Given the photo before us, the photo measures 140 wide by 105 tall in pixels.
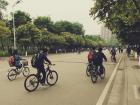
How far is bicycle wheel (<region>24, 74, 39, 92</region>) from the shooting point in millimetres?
12594

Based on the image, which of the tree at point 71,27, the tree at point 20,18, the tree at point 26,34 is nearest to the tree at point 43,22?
the tree at point 20,18

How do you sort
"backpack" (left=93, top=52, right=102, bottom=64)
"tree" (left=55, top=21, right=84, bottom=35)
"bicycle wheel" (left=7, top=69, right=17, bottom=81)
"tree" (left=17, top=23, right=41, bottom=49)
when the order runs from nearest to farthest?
1. "bicycle wheel" (left=7, top=69, right=17, bottom=81)
2. "backpack" (left=93, top=52, right=102, bottom=64)
3. "tree" (left=17, top=23, right=41, bottom=49)
4. "tree" (left=55, top=21, right=84, bottom=35)

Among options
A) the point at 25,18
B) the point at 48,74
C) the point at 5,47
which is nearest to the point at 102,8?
the point at 48,74

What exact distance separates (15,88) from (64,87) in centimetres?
205

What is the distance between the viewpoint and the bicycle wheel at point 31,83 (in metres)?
12.6

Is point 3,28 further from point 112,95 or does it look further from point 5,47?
point 112,95

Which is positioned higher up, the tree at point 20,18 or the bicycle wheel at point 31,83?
the tree at point 20,18

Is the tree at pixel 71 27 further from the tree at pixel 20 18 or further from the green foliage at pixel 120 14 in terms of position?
the green foliage at pixel 120 14

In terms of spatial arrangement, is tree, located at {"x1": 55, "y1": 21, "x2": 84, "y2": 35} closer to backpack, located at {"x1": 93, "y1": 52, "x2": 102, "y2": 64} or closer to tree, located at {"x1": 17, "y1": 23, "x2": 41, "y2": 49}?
tree, located at {"x1": 17, "y1": 23, "x2": 41, "y2": 49}

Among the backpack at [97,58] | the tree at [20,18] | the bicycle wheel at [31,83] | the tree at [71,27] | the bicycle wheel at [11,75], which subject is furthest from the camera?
the tree at [71,27]

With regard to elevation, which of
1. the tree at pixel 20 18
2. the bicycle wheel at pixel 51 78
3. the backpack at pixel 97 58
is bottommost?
the bicycle wheel at pixel 51 78

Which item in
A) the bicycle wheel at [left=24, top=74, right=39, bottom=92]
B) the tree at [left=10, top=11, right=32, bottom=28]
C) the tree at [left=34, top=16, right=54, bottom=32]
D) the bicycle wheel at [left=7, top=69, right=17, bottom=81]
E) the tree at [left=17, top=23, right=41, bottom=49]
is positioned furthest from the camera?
the tree at [left=34, top=16, right=54, bottom=32]

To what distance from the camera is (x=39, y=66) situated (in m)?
13.4

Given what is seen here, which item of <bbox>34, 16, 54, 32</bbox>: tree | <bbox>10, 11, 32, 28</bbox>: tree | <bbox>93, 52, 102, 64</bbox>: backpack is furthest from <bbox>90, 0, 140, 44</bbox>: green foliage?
<bbox>34, 16, 54, 32</bbox>: tree
